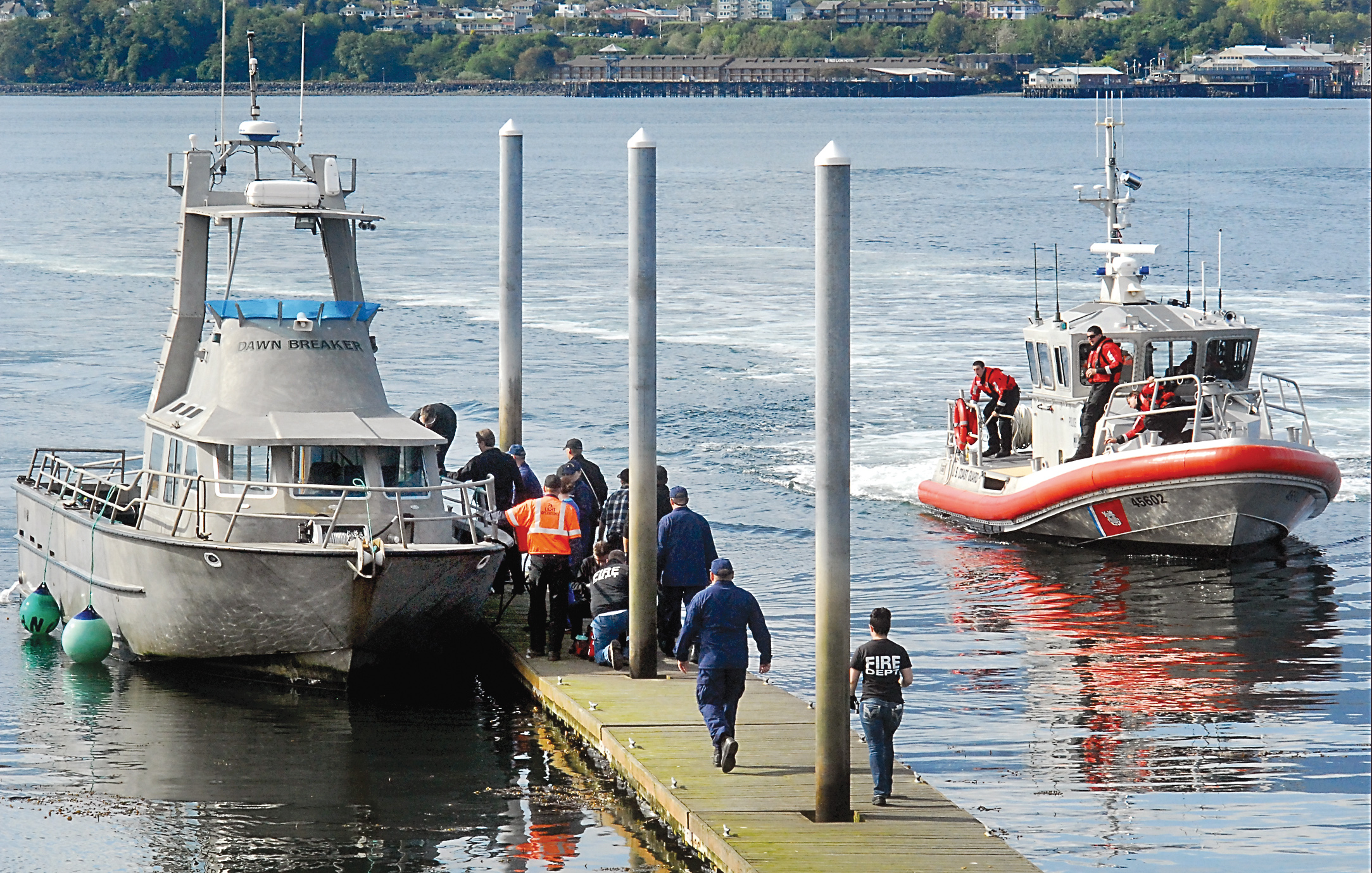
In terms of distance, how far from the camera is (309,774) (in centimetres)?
1370

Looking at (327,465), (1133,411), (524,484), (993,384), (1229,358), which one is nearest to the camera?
(327,465)

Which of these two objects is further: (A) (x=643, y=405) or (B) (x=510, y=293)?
(B) (x=510, y=293)

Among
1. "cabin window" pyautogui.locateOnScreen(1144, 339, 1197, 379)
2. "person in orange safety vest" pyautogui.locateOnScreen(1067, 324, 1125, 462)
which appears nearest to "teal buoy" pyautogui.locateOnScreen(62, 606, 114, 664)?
"person in orange safety vest" pyautogui.locateOnScreen(1067, 324, 1125, 462)

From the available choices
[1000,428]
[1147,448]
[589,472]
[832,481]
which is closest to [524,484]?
[589,472]

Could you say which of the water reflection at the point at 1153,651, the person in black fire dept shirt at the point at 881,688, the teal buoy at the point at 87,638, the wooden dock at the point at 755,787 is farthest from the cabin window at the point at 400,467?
the person in black fire dept shirt at the point at 881,688

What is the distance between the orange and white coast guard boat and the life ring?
0.03 meters

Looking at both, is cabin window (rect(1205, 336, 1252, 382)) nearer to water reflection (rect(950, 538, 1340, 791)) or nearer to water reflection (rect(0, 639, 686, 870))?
water reflection (rect(950, 538, 1340, 791))

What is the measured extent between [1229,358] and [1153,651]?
19.0ft

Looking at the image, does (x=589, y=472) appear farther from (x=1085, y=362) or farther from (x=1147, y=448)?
(x=1085, y=362)

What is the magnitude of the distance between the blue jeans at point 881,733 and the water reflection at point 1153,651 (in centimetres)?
271

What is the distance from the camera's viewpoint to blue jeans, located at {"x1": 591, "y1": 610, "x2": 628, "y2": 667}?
1492 centimetres

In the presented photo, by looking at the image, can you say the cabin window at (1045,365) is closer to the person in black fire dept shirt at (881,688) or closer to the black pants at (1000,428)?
the black pants at (1000,428)

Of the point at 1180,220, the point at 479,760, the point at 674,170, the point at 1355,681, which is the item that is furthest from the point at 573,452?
the point at 674,170

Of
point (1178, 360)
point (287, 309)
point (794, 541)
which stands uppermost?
point (287, 309)
